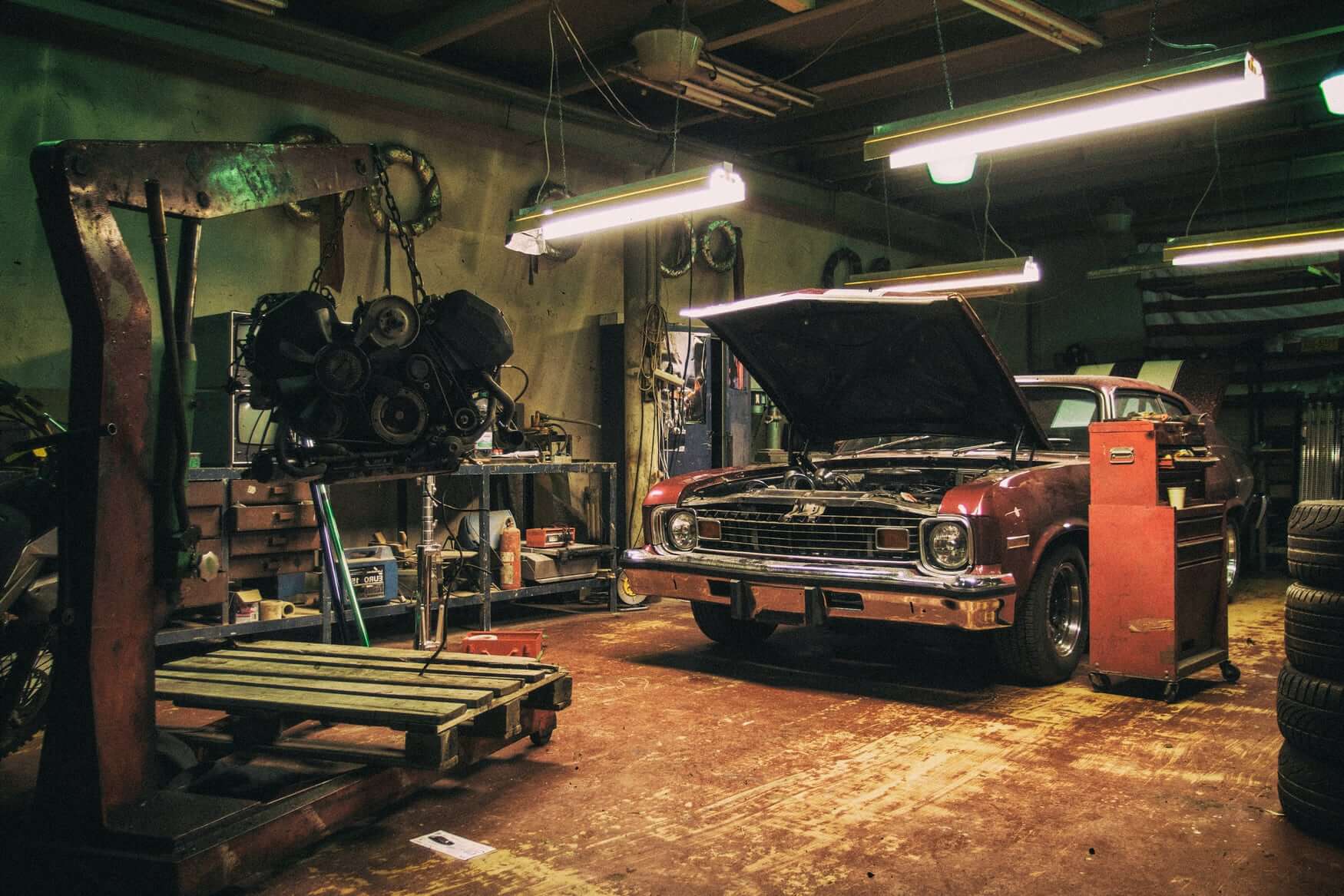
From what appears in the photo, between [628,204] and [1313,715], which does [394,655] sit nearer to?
[628,204]

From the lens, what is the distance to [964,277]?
821 cm

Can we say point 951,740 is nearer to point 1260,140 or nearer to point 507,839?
point 507,839

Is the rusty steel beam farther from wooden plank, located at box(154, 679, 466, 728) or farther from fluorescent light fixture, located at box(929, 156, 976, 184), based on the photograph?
fluorescent light fixture, located at box(929, 156, 976, 184)

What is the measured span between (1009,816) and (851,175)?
8.52 metres

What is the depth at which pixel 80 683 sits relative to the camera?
246cm

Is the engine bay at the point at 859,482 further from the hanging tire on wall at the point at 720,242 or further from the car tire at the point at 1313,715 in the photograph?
the hanging tire on wall at the point at 720,242

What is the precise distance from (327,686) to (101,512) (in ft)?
4.18

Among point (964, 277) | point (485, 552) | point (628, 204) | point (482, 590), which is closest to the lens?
point (628, 204)

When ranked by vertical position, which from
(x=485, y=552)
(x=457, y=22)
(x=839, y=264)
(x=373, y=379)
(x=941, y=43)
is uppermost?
(x=457, y=22)

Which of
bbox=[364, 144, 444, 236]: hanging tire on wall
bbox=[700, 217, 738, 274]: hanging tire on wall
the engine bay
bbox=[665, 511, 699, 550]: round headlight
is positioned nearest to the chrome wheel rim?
the engine bay

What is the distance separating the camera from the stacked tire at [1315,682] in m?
2.91

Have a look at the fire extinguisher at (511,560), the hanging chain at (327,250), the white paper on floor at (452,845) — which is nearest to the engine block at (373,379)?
the hanging chain at (327,250)

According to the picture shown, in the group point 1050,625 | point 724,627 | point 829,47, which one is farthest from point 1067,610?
point 829,47

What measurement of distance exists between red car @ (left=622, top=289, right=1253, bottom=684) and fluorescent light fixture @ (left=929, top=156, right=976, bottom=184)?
210 cm
